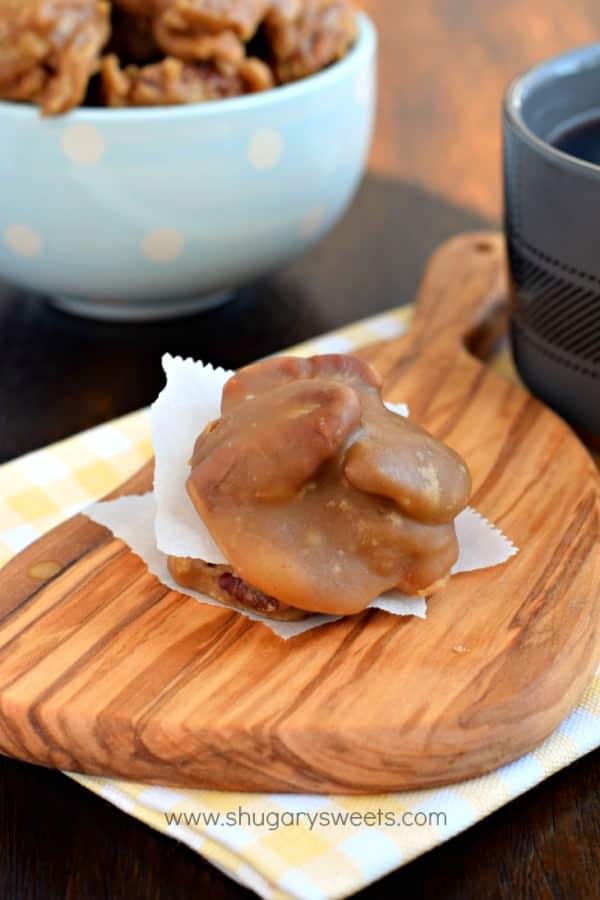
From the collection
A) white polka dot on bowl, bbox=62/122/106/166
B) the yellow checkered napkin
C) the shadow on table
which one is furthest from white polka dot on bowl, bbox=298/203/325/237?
the yellow checkered napkin

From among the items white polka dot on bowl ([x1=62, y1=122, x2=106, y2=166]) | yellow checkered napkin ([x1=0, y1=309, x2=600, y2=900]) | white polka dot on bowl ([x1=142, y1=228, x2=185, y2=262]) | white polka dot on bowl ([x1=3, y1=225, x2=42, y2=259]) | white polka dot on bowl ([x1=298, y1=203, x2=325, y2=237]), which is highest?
white polka dot on bowl ([x1=62, y1=122, x2=106, y2=166])

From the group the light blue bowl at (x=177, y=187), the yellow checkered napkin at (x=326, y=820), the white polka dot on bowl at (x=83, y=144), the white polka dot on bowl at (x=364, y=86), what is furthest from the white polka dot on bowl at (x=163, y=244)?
the yellow checkered napkin at (x=326, y=820)

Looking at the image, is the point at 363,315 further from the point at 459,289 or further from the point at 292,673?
the point at 292,673

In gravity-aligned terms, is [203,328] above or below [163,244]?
below

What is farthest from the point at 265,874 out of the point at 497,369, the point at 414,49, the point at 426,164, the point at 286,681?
the point at 414,49

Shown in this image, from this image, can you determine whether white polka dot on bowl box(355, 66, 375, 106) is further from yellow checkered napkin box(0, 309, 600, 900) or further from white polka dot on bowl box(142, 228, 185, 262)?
yellow checkered napkin box(0, 309, 600, 900)

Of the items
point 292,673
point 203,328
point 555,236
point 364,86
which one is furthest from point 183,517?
point 364,86
